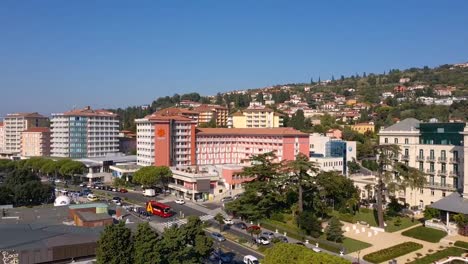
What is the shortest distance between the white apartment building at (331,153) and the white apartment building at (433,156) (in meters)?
19.2

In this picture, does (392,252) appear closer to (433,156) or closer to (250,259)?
(250,259)

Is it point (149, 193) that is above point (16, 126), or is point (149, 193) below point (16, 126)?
below

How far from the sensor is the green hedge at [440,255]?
34250 mm

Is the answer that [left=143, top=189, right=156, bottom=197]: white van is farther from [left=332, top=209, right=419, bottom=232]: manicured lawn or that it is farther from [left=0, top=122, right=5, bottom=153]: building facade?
[left=0, top=122, right=5, bottom=153]: building facade

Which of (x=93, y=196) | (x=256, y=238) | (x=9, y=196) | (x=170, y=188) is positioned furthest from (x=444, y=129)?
(x=9, y=196)

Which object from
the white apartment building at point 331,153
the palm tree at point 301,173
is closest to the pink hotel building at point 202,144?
the white apartment building at point 331,153

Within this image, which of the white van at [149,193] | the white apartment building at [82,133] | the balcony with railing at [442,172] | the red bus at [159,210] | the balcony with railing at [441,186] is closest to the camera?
the balcony with railing at [441,186]

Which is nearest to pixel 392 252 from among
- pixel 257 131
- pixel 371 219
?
pixel 371 219

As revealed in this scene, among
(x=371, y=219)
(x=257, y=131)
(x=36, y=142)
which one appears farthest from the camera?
(x=36, y=142)

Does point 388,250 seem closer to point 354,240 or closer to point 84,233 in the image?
point 354,240

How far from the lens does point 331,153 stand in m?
80.1

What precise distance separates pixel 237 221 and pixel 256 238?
754 cm

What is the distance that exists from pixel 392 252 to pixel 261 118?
82.4 metres

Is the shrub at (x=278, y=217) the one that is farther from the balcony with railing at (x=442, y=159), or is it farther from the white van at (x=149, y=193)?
the white van at (x=149, y=193)
